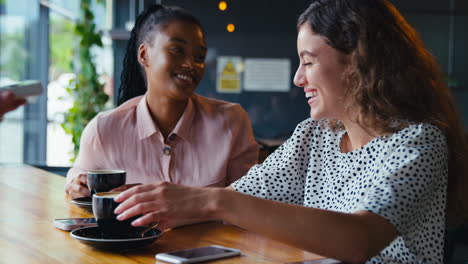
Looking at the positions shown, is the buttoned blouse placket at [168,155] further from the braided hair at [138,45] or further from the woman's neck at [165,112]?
the braided hair at [138,45]

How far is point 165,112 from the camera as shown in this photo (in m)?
2.51

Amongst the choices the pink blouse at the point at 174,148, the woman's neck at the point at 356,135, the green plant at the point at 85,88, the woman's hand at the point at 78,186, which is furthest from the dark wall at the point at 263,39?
the woman's neck at the point at 356,135

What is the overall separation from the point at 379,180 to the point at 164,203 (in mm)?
473

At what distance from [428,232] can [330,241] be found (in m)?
0.40

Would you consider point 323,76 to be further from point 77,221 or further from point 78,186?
point 78,186

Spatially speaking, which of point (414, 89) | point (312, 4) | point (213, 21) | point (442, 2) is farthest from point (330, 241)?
point (442, 2)

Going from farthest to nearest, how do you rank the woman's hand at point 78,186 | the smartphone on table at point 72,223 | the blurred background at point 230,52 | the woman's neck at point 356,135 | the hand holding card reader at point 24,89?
the blurred background at point 230,52 → the woman's hand at point 78,186 → the woman's neck at point 356,135 → the smartphone on table at point 72,223 → the hand holding card reader at point 24,89

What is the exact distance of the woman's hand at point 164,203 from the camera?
1.25m

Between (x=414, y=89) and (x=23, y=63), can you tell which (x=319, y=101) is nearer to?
(x=414, y=89)

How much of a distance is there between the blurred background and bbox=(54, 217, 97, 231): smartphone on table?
10.8 ft

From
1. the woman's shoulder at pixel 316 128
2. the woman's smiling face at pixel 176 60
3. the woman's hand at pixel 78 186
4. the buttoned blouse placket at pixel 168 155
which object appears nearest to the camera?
the woman's shoulder at pixel 316 128

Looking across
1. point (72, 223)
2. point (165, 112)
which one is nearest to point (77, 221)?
point (72, 223)

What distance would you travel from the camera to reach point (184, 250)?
130cm

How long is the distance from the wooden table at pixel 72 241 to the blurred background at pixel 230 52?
9.88 ft
